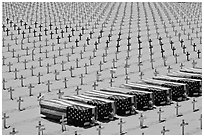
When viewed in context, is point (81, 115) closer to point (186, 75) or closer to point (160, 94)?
point (160, 94)

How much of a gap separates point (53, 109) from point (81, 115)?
2.36 m

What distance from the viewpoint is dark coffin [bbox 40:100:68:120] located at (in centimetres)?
3426

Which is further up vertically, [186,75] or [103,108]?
[186,75]

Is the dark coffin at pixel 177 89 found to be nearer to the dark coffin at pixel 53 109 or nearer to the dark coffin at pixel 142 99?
the dark coffin at pixel 142 99

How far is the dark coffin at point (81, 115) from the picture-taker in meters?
33.3

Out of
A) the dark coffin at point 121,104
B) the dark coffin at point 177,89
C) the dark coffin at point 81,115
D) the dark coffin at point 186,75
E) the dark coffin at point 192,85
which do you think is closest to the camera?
the dark coffin at point 81,115

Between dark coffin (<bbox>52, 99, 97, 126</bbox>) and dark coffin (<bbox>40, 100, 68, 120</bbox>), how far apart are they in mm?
442

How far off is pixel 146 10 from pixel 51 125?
172ft

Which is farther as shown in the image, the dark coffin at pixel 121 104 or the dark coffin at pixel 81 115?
the dark coffin at pixel 121 104

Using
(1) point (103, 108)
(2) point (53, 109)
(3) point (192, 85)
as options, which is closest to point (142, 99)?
Answer: (1) point (103, 108)

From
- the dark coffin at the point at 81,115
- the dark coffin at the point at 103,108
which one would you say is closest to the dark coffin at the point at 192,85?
the dark coffin at the point at 103,108

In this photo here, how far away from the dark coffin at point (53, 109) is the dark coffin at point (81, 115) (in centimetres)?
44

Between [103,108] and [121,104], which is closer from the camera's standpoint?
[103,108]

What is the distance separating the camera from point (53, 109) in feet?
115
